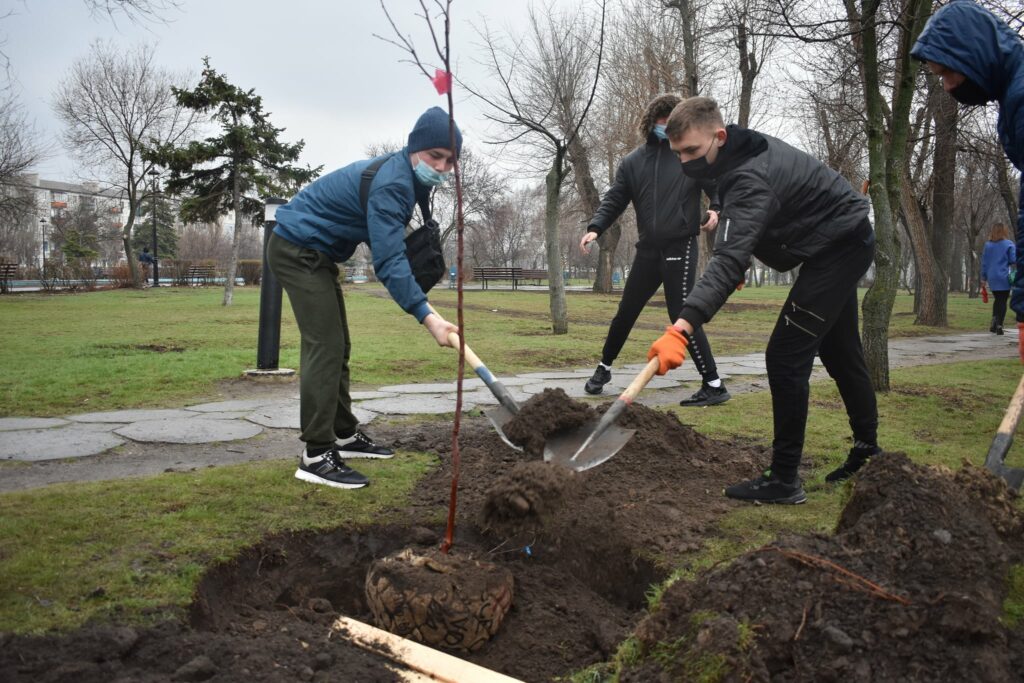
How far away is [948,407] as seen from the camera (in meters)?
5.50

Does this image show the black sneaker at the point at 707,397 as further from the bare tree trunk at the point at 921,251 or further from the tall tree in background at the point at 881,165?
the bare tree trunk at the point at 921,251

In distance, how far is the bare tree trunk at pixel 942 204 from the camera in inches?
532

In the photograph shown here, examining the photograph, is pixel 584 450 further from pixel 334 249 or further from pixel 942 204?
pixel 942 204

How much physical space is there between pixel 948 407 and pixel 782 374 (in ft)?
10.0

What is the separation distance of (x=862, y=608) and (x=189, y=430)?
4.03m

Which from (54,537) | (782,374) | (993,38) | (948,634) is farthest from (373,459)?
(993,38)

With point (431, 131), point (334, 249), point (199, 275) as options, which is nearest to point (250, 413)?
point (334, 249)

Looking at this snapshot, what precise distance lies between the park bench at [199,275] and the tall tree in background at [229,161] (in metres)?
18.1

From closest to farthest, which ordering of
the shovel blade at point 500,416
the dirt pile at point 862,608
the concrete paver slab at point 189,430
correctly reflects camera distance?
the dirt pile at point 862,608
the shovel blade at point 500,416
the concrete paver slab at point 189,430

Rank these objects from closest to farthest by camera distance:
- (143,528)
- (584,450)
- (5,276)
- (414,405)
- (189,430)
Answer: (143,528), (584,450), (189,430), (414,405), (5,276)

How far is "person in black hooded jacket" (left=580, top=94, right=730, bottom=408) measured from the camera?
531 centimetres

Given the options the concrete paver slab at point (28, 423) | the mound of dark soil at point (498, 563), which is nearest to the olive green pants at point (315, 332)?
the mound of dark soil at point (498, 563)

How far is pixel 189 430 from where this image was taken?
15.0 ft

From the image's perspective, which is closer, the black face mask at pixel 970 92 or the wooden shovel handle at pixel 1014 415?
the wooden shovel handle at pixel 1014 415
